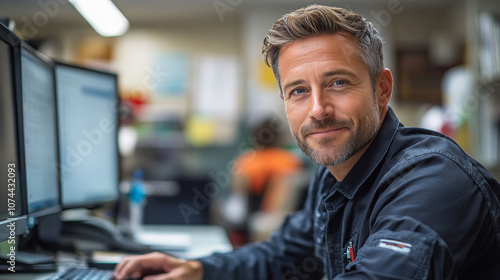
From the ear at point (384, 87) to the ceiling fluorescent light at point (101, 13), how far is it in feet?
3.86

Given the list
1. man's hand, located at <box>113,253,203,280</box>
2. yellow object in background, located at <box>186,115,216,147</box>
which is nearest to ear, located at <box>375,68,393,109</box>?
man's hand, located at <box>113,253,203,280</box>

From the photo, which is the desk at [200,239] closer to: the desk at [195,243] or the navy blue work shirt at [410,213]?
the desk at [195,243]

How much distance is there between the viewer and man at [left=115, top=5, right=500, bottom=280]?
0.66 metres

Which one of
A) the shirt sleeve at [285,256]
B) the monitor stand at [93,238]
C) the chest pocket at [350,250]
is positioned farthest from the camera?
the monitor stand at [93,238]

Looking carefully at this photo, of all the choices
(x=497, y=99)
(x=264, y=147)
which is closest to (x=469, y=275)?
(x=497, y=99)

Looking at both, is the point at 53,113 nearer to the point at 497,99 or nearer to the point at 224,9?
the point at 497,99

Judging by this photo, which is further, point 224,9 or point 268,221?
point 224,9

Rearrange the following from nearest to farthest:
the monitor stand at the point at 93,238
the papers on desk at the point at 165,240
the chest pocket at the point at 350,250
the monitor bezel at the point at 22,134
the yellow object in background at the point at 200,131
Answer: the chest pocket at the point at 350,250, the monitor bezel at the point at 22,134, the monitor stand at the point at 93,238, the papers on desk at the point at 165,240, the yellow object in background at the point at 200,131

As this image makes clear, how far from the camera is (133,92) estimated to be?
4.91m

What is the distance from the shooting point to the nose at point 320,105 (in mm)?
844

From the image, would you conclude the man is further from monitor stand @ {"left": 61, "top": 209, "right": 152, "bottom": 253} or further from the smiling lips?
monitor stand @ {"left": 61, "top": 209, "right": 152, "bottom": 253}

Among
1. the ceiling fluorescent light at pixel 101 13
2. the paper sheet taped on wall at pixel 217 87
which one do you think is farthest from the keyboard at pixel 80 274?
the paper sheet taped on wall at pixel 217 87

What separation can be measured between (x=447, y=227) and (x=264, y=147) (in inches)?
111

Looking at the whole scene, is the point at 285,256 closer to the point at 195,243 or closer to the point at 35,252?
the point at 195,243
